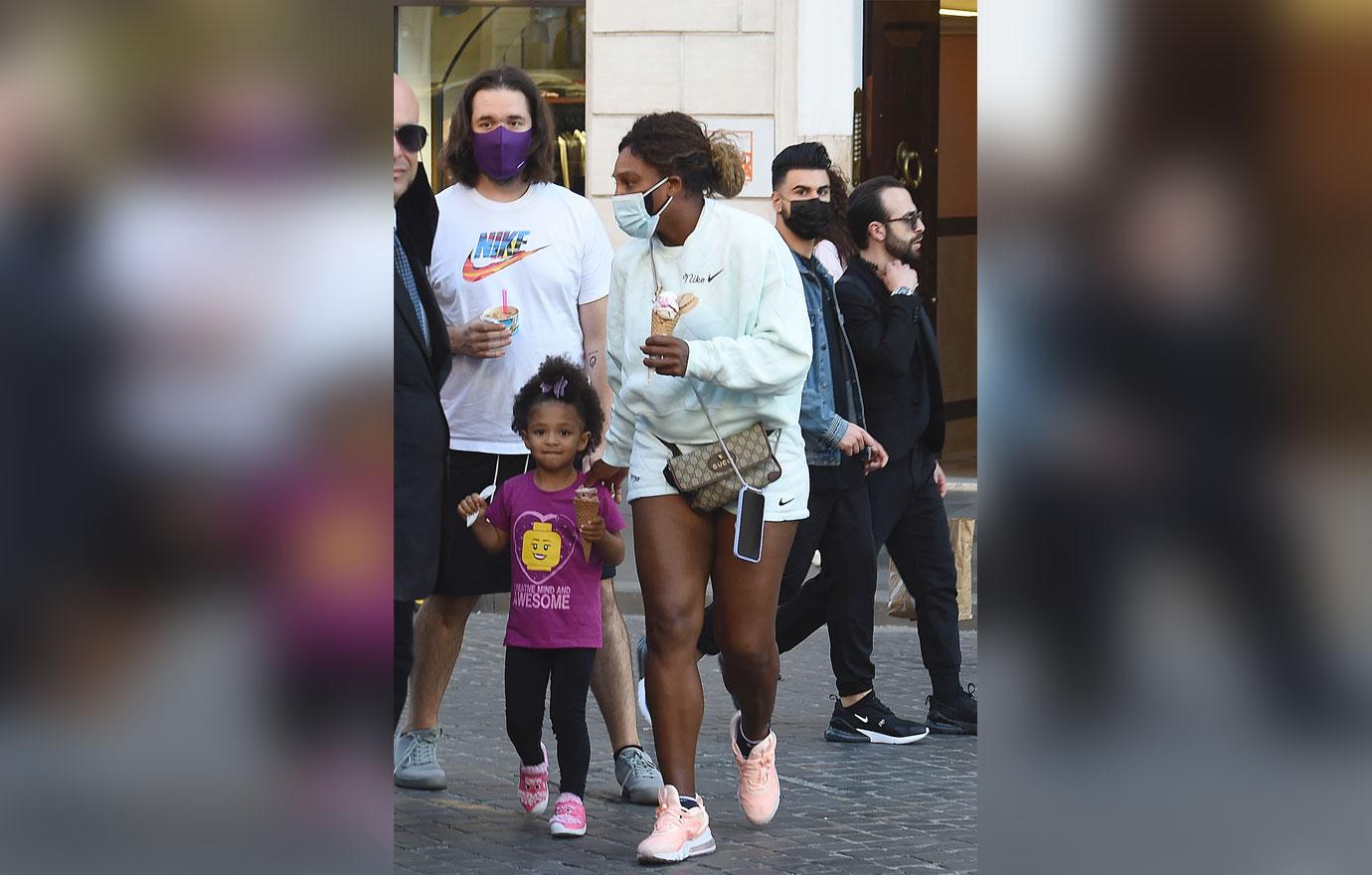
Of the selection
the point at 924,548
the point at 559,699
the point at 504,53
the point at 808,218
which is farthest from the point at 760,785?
the point at 504,53

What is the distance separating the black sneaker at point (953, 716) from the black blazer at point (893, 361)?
2.91 feet

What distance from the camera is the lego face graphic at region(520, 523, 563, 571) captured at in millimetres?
5762

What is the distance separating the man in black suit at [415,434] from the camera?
4809 mm

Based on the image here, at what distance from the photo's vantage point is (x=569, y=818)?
5672 mm

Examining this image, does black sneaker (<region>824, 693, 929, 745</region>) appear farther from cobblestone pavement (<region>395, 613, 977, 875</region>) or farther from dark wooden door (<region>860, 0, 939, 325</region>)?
dark wooden door (<region>860, 0, 939, 325</region>)

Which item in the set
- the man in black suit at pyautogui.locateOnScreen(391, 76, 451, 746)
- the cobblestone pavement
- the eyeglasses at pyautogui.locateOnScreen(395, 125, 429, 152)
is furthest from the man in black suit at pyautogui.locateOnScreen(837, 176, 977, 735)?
the eyeglasses at pyautogui.locateOnScreen(395, 125, 429, 152)

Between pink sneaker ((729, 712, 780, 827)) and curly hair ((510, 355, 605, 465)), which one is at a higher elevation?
curly hair ((510, 355, 605, 465))

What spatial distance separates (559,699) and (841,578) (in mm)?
1701

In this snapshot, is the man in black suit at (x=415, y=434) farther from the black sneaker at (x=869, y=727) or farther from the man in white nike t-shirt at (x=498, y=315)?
the black sneaker at (x=869, y=727)

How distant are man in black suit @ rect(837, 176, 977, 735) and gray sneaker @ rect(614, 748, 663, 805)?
1511mm

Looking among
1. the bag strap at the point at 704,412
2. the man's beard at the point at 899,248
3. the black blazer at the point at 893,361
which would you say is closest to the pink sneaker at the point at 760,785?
the bag strap at the point at 704,412

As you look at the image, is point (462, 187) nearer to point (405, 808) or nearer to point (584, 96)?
point (405, 808)
